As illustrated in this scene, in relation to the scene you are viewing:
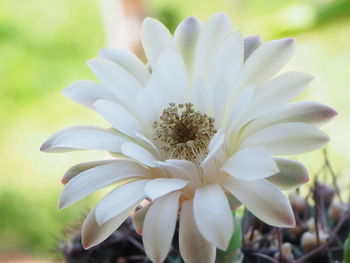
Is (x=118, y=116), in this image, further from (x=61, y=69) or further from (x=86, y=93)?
(x=61, y=69)

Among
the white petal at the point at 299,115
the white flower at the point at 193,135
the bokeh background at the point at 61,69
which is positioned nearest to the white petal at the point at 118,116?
the white flower at the point at 193,135

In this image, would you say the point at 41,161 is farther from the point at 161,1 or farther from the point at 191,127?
the point at 191,127

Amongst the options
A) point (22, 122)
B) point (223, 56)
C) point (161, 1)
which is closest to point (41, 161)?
point (22, 122)

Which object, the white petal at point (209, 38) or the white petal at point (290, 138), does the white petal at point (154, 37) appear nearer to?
the white petal at point (209, 38)

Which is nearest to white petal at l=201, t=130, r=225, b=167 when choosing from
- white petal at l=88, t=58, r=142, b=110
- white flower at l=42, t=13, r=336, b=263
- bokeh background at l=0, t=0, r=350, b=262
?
white flower at l=42, t=13, r=336, b=263

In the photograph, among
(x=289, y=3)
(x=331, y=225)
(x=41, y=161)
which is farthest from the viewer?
(x=289, y=3)

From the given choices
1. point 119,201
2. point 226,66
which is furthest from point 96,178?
point 226,66
